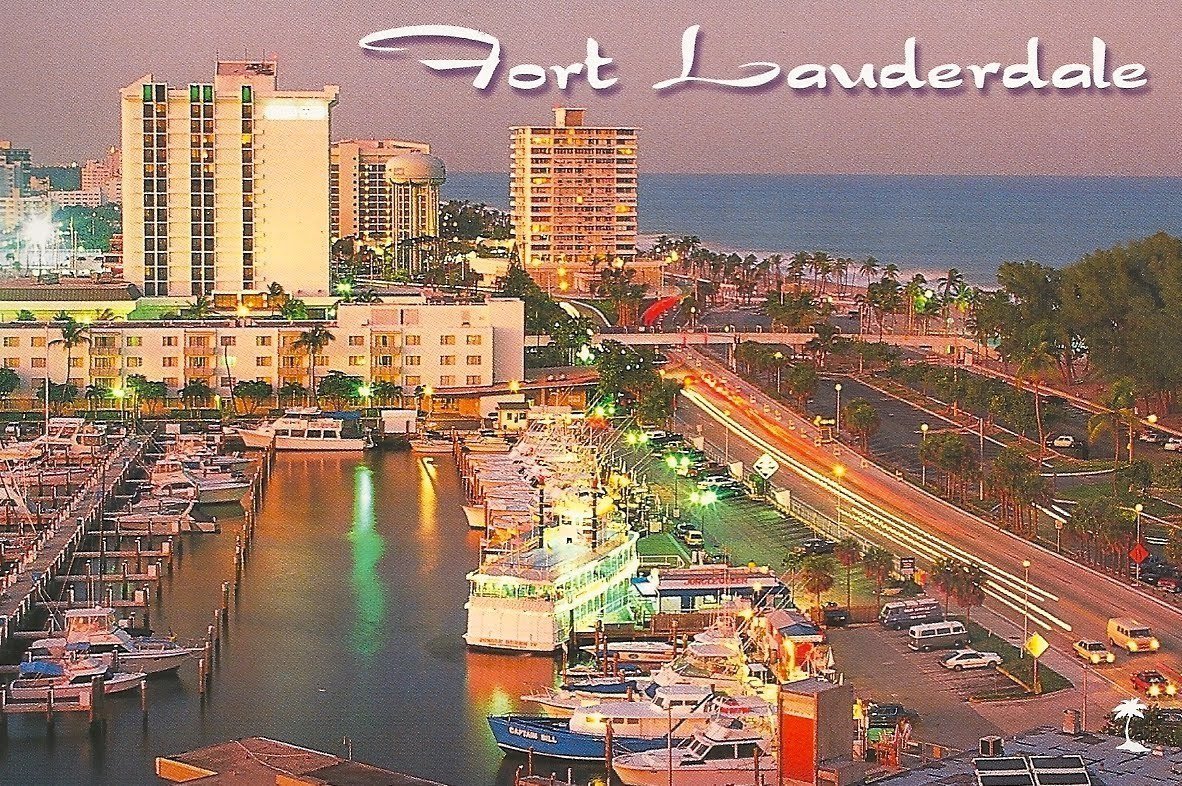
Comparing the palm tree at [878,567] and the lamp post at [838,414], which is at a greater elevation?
the lamp post at [838,414]

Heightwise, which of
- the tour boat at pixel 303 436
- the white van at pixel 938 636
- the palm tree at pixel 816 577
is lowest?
the white van at pixel 938 636

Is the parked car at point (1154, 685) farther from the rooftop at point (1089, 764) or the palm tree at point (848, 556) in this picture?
the rooftop at point (1089, 764)

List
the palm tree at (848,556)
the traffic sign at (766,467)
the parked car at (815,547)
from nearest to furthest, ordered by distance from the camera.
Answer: the palm tree at (848,556) → the parked car at (815,547) → the traffic sign at (766,467)

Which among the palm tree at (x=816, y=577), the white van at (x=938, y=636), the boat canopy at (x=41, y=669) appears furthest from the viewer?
the palm tree at (x=816, y=577)

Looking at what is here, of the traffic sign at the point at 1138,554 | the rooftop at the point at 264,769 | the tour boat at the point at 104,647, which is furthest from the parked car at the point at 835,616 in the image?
the rooftop at the point at 264,769

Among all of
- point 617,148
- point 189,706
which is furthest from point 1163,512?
point 617,148

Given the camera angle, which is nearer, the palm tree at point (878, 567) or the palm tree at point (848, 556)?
the palm tree at point (878, 567)
